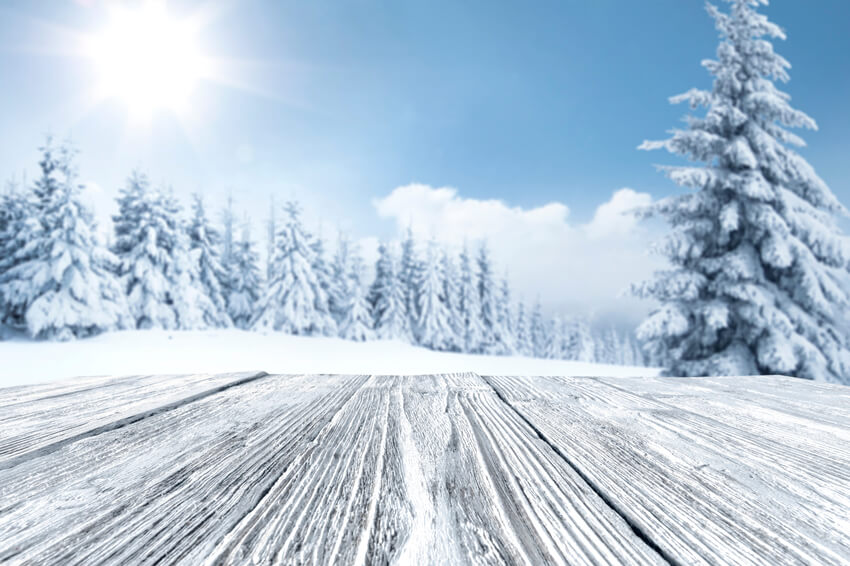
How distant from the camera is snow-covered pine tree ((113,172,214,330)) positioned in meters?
16.9

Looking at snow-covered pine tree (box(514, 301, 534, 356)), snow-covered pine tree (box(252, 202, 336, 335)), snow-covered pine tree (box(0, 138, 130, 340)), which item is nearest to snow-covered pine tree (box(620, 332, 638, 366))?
snow-covered pine tree (box(514, 301, 534, 356))

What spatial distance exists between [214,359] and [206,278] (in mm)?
12616

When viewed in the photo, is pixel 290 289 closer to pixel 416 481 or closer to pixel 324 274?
pixel 324 274

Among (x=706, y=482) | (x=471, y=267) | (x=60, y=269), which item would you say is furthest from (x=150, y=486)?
(x=471, y=267)

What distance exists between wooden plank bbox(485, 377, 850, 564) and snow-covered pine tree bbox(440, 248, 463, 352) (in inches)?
968

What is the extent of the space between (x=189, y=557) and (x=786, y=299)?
32.2 ft

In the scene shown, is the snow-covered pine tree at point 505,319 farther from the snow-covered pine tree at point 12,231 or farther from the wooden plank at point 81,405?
the wooden plank at point 81,405

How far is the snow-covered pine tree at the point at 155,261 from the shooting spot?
16.9 metres

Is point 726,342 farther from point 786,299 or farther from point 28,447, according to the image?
point 28,447

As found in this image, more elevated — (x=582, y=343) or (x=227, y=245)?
(x=227, y=245)

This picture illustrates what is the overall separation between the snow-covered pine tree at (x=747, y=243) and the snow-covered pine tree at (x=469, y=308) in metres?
19.4

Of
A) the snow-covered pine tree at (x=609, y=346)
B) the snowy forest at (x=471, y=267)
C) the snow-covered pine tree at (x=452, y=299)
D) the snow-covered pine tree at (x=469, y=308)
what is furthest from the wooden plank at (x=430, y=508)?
the snow-covered pine tree at (x=609, y=346)

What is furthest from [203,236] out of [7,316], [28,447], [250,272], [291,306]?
→ [28,447]

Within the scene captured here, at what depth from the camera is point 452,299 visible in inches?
1064
